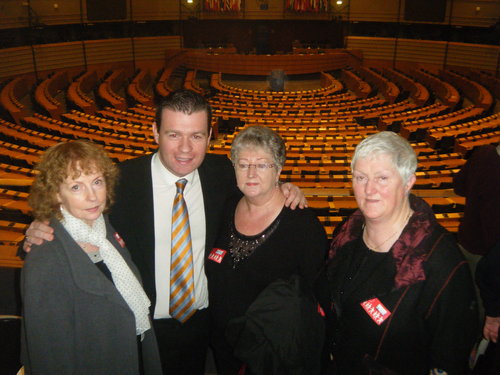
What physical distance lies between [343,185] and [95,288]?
555 cm

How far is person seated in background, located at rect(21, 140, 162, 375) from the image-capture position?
168cm

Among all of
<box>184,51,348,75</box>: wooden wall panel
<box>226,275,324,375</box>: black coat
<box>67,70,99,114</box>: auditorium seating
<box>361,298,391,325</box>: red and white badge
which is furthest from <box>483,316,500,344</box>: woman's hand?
<box>184,51,348,75</box>: wooden wall panel

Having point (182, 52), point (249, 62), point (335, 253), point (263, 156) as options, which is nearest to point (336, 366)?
point (335, 253)

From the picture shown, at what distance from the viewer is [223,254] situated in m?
2.28

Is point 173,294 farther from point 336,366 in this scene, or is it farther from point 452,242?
point 452,242

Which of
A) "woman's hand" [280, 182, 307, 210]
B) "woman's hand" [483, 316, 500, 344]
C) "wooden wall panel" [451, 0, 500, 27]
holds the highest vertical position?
"wooden wall panel" [451, 0, 500, 27]

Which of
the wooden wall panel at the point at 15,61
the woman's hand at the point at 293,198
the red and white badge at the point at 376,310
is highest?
the wooden wall panel at the point at 15,61

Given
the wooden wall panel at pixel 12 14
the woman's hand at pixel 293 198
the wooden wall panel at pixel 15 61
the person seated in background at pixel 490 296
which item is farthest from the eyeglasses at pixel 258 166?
the wooden wall panel at pixel 12 14

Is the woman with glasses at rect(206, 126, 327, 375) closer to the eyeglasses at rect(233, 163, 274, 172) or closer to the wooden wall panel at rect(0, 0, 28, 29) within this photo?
the eyeglasses at rect(233, 163, 274, 172)

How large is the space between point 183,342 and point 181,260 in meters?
0.64

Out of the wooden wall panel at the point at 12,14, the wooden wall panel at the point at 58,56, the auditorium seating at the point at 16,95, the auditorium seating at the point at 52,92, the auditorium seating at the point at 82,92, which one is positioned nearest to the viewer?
the auditorium seating at the point at 16,95

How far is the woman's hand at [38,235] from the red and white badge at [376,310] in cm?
152

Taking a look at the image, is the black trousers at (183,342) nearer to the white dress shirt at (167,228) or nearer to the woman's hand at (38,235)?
the white dress shirt at (167,228)

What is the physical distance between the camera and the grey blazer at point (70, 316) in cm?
167
